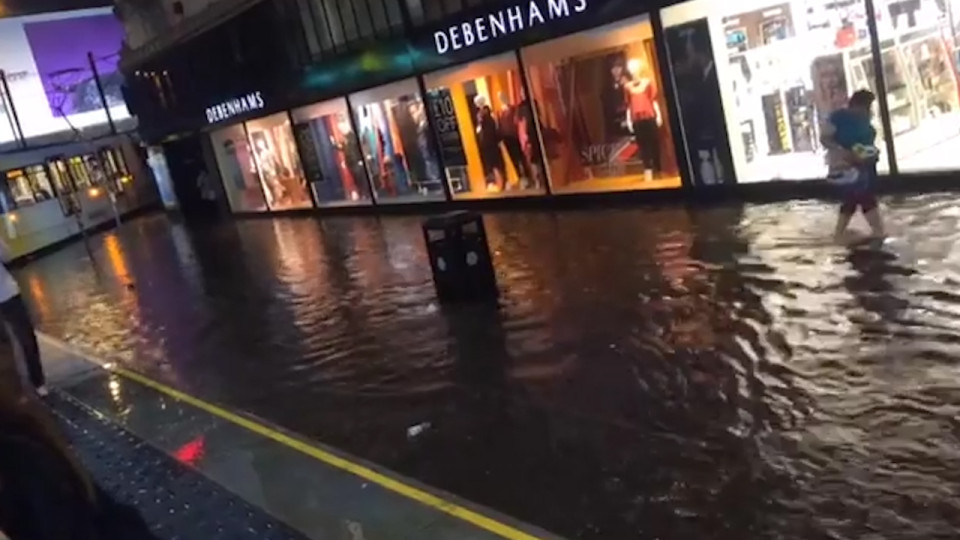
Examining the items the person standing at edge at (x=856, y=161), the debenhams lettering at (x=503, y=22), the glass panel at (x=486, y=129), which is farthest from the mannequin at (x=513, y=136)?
the person standing at edge at (x=856, y=161)

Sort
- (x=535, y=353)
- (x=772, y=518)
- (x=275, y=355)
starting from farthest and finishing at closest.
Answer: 1. (x=275, y=355)
2. (x=535, y=353)
3. (x=772, y=518)

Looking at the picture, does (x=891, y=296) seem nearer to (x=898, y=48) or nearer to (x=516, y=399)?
(x=516, y=399)

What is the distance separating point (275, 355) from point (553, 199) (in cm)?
879

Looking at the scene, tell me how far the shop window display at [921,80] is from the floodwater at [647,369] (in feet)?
3.34

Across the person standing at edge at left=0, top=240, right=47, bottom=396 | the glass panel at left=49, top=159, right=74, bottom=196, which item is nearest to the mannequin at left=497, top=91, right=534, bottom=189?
the person standing at edge at left=0, top=240, right=47, bottom=396

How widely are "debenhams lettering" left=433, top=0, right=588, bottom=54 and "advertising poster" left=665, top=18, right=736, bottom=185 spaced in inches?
71.2

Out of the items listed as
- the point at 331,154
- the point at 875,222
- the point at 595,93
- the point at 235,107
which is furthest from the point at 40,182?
the point at 875,222

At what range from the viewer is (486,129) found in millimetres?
20328

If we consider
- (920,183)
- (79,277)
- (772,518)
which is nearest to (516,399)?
(772,518)

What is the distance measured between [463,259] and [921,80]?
20.7 feet

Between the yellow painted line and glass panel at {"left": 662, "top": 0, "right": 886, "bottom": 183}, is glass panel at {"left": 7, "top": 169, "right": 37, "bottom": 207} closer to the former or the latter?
glass panel at {"left": 662, "top": 0, "right": 886, "bottom": 183}

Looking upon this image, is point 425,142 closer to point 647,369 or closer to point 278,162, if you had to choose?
point 278,162

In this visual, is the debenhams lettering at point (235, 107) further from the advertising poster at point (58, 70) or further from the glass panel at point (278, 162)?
the advertising poster at point (58, 70)

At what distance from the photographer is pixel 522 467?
6.66 metres
